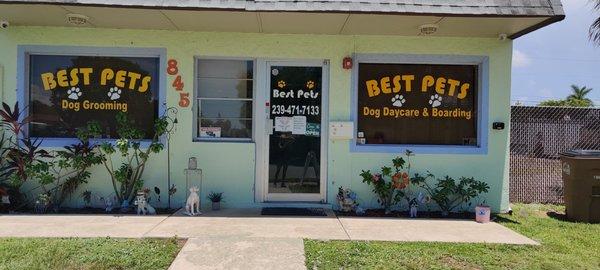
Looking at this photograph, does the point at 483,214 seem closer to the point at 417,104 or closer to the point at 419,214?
the point at 419,214

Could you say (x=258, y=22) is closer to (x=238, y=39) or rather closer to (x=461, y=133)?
(x=238, y=39)

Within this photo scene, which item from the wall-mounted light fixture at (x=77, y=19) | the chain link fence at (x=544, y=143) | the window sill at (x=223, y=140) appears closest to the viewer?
the wall-mounted light fixture at (x=77, y=19)

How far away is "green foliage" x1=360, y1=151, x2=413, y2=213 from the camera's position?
7.45 meters

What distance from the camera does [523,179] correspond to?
341 inches

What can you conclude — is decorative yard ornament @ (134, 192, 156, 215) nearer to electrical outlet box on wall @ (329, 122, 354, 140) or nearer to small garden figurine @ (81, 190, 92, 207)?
small garden figurine @ (81, 190, 92, 207)

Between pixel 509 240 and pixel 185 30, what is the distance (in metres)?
5.57

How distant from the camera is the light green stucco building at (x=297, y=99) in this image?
7.57 metres

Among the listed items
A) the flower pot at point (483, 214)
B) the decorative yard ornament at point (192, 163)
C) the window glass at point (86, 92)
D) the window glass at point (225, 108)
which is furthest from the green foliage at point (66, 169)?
the flower pot at point (483, 214)

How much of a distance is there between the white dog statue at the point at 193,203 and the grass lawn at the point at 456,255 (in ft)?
7.46

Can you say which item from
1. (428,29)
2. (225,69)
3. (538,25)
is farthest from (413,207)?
(225,69)

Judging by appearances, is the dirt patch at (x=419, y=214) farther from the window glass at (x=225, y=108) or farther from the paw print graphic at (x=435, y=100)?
the window glass at (x=225, y=108)

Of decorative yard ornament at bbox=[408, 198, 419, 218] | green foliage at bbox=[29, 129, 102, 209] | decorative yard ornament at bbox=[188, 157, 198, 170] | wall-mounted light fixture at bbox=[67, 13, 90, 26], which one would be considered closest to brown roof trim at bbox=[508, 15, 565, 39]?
decorative yard ornament at bbox=[408, 198, 419, 218]

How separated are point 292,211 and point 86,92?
3.82m

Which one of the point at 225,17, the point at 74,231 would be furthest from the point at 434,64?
the point at 74,231
